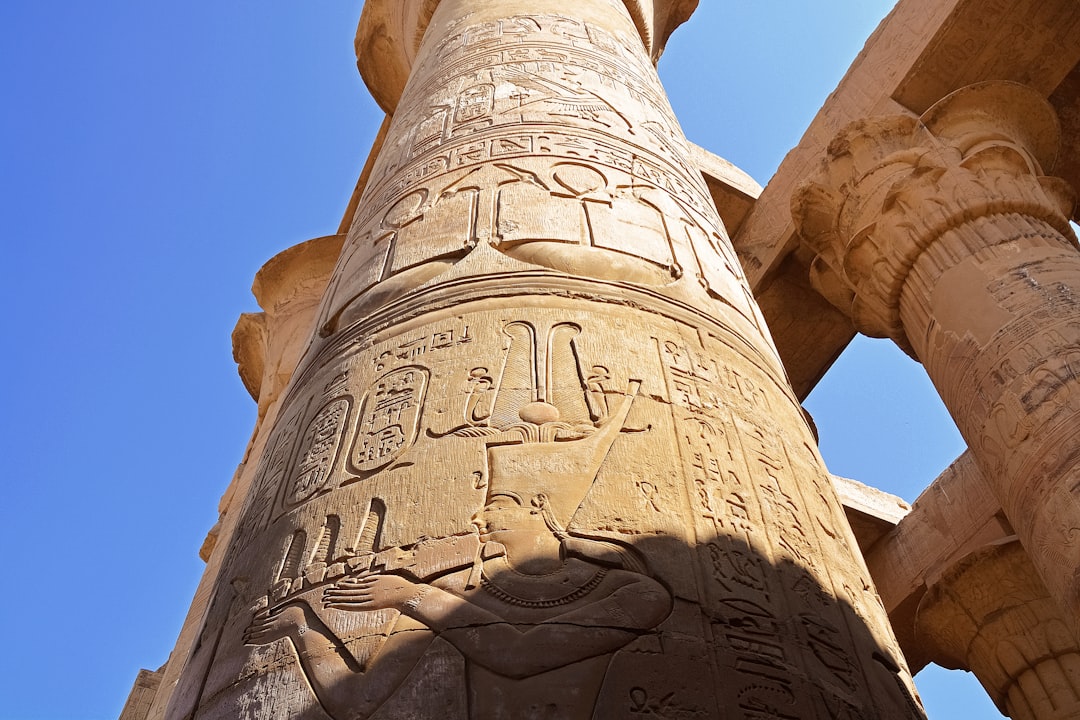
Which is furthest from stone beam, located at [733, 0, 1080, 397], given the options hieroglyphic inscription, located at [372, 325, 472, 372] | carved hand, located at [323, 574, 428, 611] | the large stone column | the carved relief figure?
carved hand, located at [323, 574, 428, 611]

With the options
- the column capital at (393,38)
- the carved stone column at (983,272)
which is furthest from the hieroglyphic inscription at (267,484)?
the column capital at (393,38)

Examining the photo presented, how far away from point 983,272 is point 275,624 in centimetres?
386

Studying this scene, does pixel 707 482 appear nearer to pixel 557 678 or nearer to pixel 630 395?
pixel 630 395

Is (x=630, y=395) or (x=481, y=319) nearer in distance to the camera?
(x=630, y=395)

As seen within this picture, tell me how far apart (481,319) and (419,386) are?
0.29 m

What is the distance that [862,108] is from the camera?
6535mm

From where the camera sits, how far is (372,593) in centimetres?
177

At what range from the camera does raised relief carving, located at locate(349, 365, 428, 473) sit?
6.98 ft

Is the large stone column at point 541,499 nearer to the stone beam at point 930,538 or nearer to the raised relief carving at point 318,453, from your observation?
the raised relief carving at point 318,453

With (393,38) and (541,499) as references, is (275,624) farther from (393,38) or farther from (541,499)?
(393,38)

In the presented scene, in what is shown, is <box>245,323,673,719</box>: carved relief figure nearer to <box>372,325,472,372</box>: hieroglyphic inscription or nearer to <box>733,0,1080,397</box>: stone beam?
<box>372,325,472,372</box>: hieroglyphic inscription

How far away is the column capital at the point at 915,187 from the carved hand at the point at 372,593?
3877mm

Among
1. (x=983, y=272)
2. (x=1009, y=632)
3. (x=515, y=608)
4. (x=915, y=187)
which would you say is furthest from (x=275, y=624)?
(x=1009, y=632)

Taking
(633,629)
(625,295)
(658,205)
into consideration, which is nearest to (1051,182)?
(658,205)
